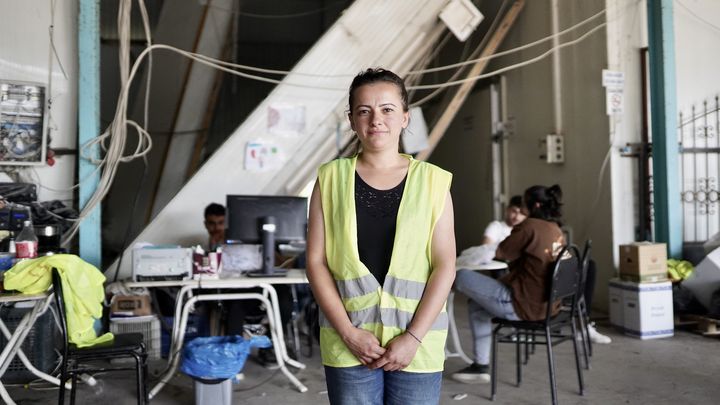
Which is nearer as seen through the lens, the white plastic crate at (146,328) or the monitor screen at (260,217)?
the monitor screen at (260,217)

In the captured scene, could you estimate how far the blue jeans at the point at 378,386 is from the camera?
1.34m

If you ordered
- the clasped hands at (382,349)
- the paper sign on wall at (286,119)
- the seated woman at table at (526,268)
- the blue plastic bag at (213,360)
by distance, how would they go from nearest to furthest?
the clasped hands at (382,349), the blue plastic bag at (213,360), the seated woman at table at (526,268), the paper sign on wall at (286,119)

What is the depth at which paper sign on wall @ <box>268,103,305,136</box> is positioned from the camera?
4.50 metres

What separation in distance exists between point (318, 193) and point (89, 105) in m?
2.90

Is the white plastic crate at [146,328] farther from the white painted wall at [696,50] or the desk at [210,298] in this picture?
the white painted wall at [696,50]

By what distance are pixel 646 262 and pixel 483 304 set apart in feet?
6.02

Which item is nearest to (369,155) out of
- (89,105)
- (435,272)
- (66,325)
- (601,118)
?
(435,272)

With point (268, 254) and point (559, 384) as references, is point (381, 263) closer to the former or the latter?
point (268, 254)

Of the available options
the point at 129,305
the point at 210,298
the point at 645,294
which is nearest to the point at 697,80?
the point at 645,294

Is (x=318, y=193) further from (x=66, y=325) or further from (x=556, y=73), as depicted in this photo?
(x=556, y=73)

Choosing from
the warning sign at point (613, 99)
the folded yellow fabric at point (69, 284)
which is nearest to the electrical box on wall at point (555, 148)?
the warning sign at point (613, 99)

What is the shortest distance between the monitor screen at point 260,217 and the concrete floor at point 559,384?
834 mm

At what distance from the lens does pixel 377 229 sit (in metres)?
1.37

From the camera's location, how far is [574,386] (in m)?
3.18
